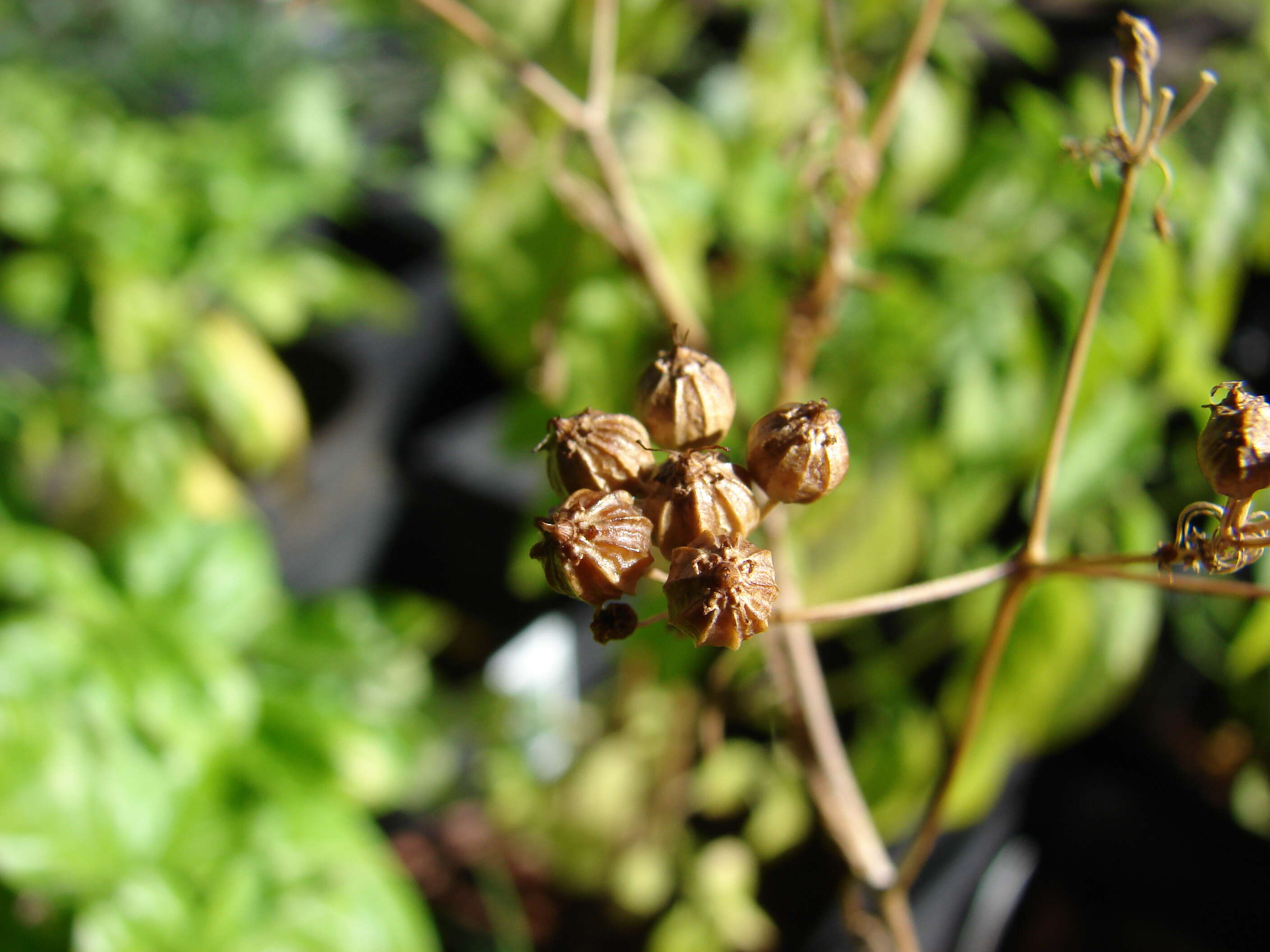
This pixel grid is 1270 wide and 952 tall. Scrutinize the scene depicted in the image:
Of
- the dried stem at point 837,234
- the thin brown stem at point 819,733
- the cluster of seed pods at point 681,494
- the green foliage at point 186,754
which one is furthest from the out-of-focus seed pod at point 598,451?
the green foliage at point 186,754

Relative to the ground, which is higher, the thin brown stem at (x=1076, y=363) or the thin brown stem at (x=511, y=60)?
the thin brown stem at (x=511, y=60)

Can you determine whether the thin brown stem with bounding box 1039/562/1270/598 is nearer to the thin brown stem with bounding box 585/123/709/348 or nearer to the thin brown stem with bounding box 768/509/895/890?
the thin brown stem with bounding box 768/509/895/890

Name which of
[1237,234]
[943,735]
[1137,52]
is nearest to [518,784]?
[943,735]

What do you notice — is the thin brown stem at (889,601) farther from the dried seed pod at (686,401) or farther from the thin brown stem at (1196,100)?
the thin brown stem at (1196,100)

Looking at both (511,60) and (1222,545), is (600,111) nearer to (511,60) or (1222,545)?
(511,60)

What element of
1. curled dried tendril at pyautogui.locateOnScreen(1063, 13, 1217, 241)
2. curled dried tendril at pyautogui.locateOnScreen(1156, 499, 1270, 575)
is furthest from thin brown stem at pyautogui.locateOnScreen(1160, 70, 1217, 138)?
curled dried tendril at pyautogui.locateOnScreen(1156, 499, 1270, 575)

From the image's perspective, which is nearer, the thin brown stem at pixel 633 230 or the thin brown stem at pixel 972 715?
the thin brown stem at pixel 972 715
